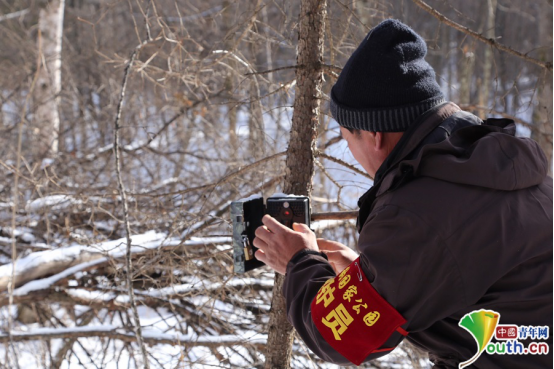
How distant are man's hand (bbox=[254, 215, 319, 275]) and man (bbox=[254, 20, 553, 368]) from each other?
0.19 metres

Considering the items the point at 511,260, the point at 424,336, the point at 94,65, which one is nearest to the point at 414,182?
the point at 511,260

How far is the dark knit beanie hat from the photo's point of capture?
1.59 meters

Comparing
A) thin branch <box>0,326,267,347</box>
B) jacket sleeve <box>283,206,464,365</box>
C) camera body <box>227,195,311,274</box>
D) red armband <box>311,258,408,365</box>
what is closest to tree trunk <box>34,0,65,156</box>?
thin branch <box>0,326,267,347</box>

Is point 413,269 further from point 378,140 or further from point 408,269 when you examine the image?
point 378,140

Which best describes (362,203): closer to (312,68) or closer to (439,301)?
(439,301)

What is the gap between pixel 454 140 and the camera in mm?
1446

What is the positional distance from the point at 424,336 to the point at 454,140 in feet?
1.78

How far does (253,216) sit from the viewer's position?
215 cm

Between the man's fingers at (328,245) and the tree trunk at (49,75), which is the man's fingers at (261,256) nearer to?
the man's fingers at (328,245)

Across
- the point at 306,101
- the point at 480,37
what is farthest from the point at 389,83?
the point at 480,37

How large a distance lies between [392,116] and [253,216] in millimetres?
773

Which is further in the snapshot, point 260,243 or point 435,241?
point 260,243

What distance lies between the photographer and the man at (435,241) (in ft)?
4.31
